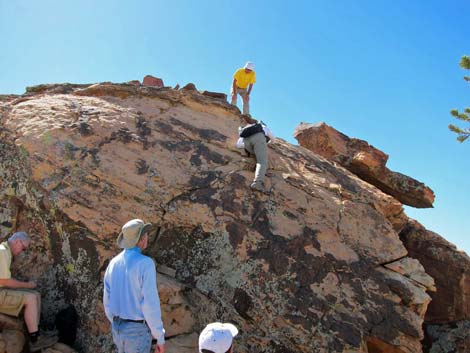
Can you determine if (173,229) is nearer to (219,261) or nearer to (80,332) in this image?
(219,261)

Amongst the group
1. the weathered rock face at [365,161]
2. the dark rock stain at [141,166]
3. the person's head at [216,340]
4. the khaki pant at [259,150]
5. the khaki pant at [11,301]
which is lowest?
the khaki pant at [11,301]

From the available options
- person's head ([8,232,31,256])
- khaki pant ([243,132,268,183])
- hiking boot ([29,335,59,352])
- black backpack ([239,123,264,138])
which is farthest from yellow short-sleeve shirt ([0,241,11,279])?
black backpack ([239,123,264,138])

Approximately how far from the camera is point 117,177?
8.77 m

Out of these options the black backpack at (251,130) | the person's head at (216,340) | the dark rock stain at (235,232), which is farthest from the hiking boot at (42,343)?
the black backpack at (251,130)

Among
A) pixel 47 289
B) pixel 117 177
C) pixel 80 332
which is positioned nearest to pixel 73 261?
pixel 47 289

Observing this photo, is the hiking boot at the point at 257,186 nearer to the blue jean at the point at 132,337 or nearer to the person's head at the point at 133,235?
the person's head at the point at 133,235

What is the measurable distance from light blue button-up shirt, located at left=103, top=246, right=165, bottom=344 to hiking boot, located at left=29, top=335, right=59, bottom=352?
2.31 metres

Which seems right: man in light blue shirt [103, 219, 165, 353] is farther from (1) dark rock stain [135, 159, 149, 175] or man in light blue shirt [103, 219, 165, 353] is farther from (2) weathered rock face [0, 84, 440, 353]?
(1) dark rock stain [135, 159, 149, 175]

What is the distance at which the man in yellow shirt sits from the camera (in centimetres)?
1462

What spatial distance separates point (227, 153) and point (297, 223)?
8.38 feet

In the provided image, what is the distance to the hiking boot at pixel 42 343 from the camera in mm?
6523

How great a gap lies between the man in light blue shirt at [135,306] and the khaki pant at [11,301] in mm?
2362

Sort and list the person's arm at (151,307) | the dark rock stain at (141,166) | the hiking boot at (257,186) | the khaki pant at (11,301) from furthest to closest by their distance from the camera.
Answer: the hiking boot at (257,186)
the dark rock stain at (141,166)
the khaki pant at (11,301)
the person's arm at (151,307)

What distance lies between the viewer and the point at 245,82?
1462cm
